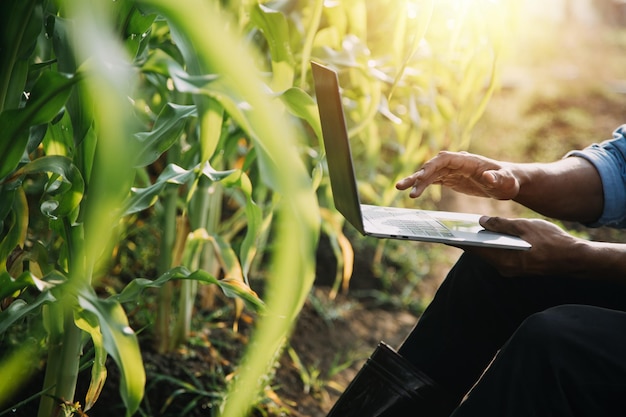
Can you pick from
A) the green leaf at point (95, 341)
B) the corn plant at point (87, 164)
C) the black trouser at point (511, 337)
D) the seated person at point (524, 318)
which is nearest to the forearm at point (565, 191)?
the seated person at point (524, 318)

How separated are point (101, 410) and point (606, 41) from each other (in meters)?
4.74

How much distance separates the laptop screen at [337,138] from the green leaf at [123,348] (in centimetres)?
24

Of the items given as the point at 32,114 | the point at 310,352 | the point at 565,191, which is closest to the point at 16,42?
the point at 32,114

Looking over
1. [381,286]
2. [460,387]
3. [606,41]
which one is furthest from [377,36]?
[606,41]

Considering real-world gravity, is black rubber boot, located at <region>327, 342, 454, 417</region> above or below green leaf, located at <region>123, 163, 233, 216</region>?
below

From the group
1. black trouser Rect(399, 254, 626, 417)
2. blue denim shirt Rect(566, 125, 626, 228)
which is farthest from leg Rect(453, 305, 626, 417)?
blue denim shirt Rect(566, 125, 626, 228)

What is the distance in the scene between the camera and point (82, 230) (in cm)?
83

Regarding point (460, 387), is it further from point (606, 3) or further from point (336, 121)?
point (606, 3)

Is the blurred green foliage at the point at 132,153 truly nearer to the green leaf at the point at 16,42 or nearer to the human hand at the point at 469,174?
the green leaf at the point at 16,42

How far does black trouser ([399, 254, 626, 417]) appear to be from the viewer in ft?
2.42

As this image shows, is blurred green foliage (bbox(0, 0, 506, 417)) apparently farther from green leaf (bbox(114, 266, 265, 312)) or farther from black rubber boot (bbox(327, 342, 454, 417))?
black rubber boot (bbox(327, 342, 454, 417))

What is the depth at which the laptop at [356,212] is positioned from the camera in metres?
0.76

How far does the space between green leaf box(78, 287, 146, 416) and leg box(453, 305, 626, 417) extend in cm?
32

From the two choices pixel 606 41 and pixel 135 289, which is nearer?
pixel 135 289
